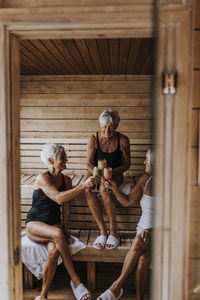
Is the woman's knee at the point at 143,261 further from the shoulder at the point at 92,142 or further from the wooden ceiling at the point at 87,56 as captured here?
the wooden ceiling at the point at 87,56

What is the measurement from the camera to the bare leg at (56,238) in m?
2.92

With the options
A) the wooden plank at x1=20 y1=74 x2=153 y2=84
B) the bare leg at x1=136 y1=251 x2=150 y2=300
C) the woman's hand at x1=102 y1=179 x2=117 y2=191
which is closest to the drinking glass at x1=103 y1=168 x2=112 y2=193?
the woman's hand at x1=102 y1=179 x2=117 y2=191

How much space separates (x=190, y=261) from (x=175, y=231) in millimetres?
177

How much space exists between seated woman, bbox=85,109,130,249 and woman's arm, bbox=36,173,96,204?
0.29m

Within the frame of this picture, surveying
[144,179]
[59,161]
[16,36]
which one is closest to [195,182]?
[16,36]

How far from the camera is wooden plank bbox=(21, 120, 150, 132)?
452cm

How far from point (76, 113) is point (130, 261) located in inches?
98.9

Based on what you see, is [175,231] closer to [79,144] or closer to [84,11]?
[84,11]

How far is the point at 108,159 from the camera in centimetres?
355

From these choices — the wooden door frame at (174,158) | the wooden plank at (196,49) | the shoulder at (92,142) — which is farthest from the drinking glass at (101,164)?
the wooden plank at (196,49)

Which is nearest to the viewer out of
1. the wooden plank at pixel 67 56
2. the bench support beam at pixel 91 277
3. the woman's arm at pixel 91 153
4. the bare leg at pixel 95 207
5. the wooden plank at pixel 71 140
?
the wooden plank at pixel 67 56

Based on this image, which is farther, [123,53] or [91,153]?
[91,153]

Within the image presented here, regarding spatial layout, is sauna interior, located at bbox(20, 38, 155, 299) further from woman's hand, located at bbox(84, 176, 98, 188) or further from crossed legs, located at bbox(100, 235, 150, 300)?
crossed legs, located at bbox(100, 235, 150, 300)

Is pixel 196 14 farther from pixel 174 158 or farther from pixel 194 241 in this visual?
pixel 194 241
